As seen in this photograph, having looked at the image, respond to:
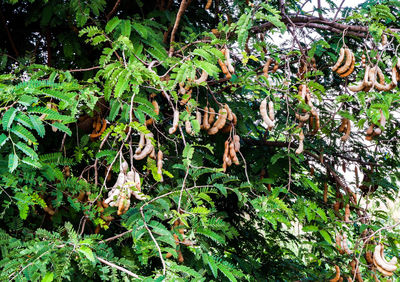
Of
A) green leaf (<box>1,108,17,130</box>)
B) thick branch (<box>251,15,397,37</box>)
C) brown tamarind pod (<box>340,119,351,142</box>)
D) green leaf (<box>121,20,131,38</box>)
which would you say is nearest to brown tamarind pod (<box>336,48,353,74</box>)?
thick branch (<box>251,15,397,37</box>)

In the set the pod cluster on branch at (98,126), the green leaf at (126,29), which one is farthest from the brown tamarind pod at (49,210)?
the green leaf at (126,29)

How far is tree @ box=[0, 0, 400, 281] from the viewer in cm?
188

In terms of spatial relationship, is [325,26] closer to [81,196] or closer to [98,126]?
[98,126]

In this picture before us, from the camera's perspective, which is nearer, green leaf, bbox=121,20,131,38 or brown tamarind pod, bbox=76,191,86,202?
brown tamarind pod, bbox=76,191,86,202

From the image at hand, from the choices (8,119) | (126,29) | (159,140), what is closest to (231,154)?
(159,140)

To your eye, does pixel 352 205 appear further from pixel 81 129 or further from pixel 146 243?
pixel 81 129

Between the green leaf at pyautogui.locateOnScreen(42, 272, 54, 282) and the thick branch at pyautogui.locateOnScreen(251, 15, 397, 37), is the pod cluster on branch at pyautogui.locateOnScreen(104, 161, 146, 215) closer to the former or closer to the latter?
the green leaf at pyautogui.locateOnScreen(42, 272, 54, 282)

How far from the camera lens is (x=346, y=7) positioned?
3.80 m

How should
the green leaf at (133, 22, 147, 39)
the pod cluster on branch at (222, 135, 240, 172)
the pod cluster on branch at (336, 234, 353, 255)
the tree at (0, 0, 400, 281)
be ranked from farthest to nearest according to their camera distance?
the pod cluster on branch at (336, 234, 353, 255)
the green leaf at (133, 22, 147, 39)
the pod cluster on branch at (222, 135, 240, 172)
the tree at (0, 0, 400, 281)

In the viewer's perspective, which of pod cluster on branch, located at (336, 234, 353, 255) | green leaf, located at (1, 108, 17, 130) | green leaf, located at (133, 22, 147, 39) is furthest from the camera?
pod cluster on branch, located at (336, 234, 353, 255)

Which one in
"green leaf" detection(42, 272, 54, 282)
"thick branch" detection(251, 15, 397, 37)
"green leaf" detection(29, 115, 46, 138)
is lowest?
"green leaf" detection(42, 272, 54, 282)

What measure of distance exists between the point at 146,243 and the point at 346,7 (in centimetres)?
332

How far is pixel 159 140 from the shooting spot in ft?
10.2

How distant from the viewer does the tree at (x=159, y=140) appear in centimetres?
188
